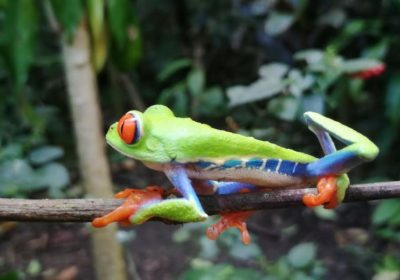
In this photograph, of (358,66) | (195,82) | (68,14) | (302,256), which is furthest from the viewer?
(195,82)

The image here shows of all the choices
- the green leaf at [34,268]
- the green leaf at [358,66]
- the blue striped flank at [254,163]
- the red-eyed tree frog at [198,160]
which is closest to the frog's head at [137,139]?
the red-eyed tree frog at [198,160]

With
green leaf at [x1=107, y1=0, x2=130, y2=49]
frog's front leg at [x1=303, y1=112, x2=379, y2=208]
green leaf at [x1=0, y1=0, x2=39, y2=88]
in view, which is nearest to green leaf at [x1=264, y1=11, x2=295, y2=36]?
green leaf at [x1=107, y1=0, x2=130, y2=49]

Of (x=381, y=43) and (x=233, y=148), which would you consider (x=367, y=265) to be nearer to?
(x=381, y=43)

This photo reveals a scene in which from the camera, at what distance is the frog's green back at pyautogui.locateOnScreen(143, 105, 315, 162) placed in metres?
0.75

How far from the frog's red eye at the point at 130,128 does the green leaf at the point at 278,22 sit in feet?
6.03

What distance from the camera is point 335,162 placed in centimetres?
78

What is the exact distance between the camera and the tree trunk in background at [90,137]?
6.22ft

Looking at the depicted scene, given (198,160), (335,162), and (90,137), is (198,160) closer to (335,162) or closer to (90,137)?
(335,162)

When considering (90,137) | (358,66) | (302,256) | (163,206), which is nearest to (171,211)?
(163,206)

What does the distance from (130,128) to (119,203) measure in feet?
0.30

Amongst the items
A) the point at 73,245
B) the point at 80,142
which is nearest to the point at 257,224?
the point at 73,245

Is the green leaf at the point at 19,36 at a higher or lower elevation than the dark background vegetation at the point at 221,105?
higher

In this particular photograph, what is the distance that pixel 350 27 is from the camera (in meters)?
2.42

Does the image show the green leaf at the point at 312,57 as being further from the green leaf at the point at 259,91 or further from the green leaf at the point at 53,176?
the green leaf at the point at 53,176
